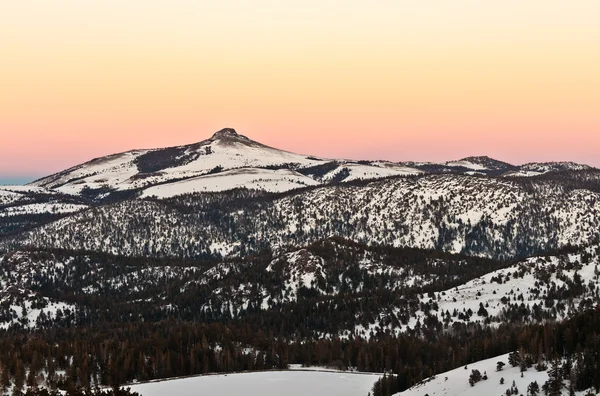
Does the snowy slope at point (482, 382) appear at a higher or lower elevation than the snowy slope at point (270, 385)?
higher

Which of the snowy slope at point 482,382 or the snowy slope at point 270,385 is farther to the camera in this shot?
the snowy slope at point 270,385

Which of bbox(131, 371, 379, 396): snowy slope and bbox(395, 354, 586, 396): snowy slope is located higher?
bbox(395, 354, 586, 396): snowy slope

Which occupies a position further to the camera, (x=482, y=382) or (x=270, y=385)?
(x=270, y=385)

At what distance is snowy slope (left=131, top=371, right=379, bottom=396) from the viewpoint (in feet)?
483

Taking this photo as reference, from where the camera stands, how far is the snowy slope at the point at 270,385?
5792 inches

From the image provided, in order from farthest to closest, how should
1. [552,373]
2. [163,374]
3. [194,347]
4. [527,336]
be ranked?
1. [194,347]
2. [163,374]
3. [527,336]
4. [552,373]

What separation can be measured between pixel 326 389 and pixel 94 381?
6836 centimetres

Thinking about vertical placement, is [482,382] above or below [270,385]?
above

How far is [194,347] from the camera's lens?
639 ft

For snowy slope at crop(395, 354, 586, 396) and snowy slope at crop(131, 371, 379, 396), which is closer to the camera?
snowy slope at crop(395, 354, 586, 396)

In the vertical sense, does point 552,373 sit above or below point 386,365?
above

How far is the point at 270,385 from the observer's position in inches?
6097

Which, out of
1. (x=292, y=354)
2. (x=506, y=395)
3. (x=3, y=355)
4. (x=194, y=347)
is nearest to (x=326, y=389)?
(x=292, y=354)

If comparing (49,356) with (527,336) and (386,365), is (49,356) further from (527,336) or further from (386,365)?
(527,336)
